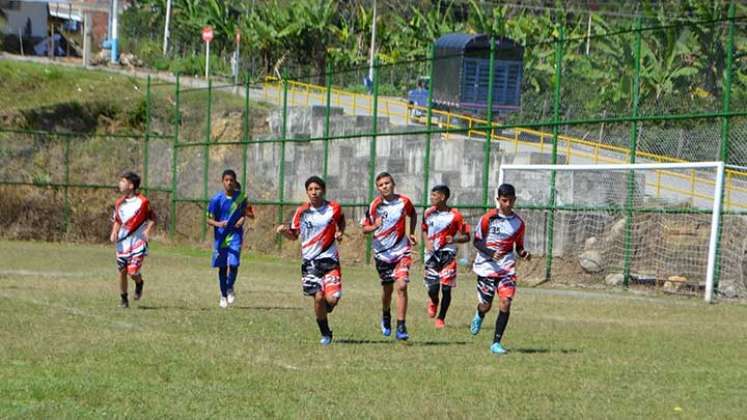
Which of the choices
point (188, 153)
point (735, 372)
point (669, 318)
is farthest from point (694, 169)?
point (188, 153)

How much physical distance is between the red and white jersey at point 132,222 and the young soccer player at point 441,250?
4297mm

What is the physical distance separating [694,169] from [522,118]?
6.81m

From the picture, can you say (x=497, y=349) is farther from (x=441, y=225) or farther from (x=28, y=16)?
(x=28, y=16)

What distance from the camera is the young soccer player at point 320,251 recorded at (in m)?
14.3

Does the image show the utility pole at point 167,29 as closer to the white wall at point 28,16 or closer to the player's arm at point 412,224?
the white wall at point 28,16

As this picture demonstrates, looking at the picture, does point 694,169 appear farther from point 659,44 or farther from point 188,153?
point 188,153

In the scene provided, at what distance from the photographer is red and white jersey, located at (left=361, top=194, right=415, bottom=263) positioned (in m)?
15.8

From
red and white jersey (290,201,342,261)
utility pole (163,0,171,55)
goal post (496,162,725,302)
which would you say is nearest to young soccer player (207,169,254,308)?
red and white jersey (290,201,342,261)

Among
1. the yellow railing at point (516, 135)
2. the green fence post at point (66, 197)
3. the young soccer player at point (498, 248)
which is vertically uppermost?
the yellow railing at point (516, 135)

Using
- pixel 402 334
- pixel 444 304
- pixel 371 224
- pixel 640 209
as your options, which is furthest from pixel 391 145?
pixel 402 334

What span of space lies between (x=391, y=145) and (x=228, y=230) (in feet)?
48.3

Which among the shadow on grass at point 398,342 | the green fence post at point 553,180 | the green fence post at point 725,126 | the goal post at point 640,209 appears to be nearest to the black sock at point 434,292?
the shadow on grass at point 398,342

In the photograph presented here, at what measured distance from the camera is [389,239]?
16.0m

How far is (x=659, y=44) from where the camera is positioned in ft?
136
